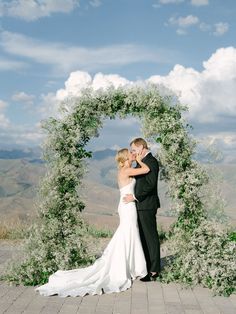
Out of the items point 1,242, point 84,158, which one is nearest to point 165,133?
point 84,158

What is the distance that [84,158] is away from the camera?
10.3 metres

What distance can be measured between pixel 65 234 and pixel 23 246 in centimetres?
90

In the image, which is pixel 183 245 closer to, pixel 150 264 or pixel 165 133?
pixel 150 264

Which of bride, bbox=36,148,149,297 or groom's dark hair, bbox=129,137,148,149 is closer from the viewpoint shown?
bride, bbox=36,148,149,297

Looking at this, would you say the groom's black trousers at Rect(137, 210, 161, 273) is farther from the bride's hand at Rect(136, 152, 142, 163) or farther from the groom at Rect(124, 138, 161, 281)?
the bride's hand at Rect(136, 152, 142, 163)

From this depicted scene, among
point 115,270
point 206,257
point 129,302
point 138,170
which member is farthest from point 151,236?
point 129,302

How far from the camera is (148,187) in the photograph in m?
9.77

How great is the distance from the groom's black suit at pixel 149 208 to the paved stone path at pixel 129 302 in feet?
2.32

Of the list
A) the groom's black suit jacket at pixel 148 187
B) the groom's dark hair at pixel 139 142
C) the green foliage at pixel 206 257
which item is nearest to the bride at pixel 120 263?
the groom's black suit jacket at pixel 148 187

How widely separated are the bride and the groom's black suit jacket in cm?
11

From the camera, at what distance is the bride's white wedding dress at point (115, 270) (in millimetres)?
9047

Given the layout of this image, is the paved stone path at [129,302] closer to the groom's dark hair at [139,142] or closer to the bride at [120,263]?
the bride at [120,263]

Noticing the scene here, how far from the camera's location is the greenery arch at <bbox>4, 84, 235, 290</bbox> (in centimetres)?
993

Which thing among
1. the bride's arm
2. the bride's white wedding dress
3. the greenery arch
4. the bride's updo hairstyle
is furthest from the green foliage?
the bride's updo hairstyle
